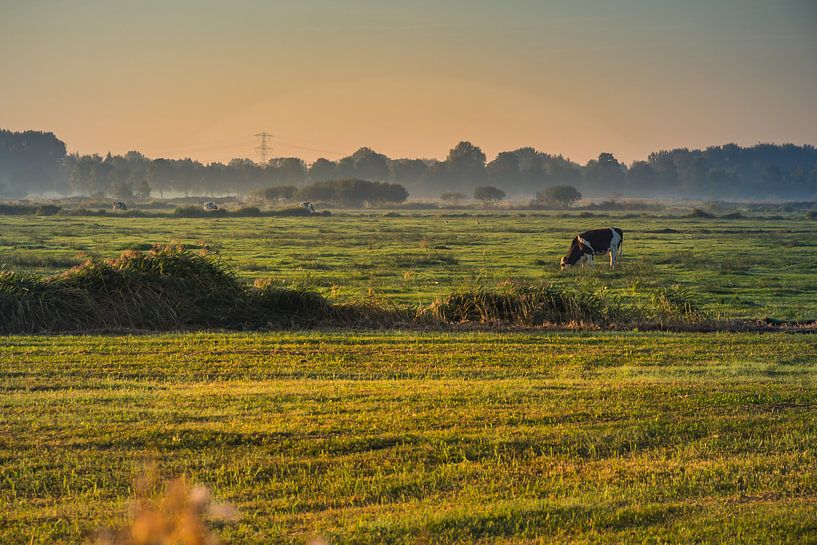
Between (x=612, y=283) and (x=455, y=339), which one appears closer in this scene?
(x=455, y=339)

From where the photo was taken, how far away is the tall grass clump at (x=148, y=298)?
699 inches

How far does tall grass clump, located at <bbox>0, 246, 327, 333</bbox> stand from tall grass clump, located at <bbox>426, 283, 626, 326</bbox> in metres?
2.71

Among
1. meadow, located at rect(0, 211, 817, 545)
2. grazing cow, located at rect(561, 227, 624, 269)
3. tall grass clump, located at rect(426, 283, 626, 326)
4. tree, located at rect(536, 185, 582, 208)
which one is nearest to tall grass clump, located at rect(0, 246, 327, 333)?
meadow, located at rect(0, 211, 817, 545)

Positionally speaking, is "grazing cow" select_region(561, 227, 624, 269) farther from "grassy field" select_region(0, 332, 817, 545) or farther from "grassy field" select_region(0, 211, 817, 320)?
"grassy field" select_region(0, 332, 817, 545)

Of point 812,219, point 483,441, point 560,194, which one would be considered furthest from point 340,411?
point 560,194

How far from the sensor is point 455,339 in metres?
16.6

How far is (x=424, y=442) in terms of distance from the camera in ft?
30.8

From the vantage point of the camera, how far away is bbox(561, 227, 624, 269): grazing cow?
3859 cm

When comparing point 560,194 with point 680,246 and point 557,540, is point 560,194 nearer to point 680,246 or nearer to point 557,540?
point 680,246

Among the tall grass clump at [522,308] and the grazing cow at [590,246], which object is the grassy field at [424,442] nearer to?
the tall grass clump at [522,308]

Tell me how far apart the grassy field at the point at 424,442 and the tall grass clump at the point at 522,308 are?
3962mm

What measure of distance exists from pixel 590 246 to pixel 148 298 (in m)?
23.9

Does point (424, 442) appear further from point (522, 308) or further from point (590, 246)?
point (590, 246)

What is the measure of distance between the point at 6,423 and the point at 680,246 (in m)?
46.7
